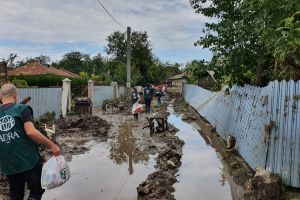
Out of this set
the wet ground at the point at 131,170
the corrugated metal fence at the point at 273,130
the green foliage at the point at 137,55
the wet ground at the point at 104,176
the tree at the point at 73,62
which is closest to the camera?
the corrugated metal fence at the point at 273,130

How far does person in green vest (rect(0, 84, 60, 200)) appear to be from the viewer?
4.66 m

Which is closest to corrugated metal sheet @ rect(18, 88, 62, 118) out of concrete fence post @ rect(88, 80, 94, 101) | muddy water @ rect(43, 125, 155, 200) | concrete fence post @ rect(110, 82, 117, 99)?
muddy water @ rect(43, 125, 155, 200)

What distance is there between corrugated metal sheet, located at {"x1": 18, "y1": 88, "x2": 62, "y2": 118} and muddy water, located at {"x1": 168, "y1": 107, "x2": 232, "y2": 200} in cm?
646

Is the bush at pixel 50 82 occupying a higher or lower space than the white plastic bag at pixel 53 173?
higher

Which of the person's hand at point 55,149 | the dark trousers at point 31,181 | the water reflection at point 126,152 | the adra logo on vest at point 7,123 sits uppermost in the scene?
the adra logo on vest at point 7,123

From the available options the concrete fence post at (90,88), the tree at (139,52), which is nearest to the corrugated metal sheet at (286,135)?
the concrete fence post at (90,88)

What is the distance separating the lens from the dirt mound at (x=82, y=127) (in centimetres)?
1659

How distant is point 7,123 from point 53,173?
747mm

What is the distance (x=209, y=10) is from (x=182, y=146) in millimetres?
4636

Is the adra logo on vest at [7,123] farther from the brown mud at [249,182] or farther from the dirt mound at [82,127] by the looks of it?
the dirt mound at [82,127]

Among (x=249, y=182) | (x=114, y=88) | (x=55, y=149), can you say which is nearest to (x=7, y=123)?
(x=55, y=149)

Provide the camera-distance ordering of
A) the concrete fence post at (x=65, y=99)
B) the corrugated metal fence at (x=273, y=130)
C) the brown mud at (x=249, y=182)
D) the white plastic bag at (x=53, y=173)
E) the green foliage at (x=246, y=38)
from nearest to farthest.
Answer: the white plastic bag at (x=53, y=173) → the brown mud at (x=249, y=182) → the corrugated metal fence at (x=273, y=130) → the green foliage at (x=246, y=38) → the concrete fence post at (x=65, y=99)

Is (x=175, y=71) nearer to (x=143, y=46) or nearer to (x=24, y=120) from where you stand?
(x=143, y=46)

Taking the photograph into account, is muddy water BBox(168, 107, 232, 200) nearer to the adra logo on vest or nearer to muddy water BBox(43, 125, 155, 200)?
muddy water BBox(43, 125, 155, 200)
